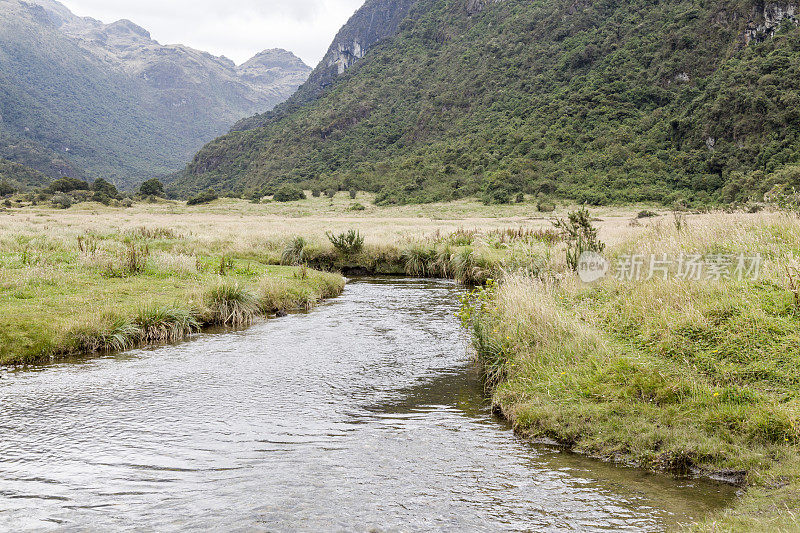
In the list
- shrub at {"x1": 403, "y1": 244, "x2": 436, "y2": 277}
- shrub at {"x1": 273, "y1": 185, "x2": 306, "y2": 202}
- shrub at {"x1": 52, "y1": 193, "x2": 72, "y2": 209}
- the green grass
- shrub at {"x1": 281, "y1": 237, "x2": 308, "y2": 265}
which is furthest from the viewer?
shrub at {"x1": 273, "y1": 185, "x2": 306, "y2": 202}

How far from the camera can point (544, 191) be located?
75312mm

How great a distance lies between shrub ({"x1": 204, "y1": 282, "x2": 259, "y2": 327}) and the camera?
16.4 meters

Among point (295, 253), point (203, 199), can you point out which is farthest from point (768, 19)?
point (203, 199)

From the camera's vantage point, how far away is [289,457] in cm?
738

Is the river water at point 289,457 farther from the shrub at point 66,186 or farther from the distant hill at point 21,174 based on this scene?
the distant hill at point 21,174

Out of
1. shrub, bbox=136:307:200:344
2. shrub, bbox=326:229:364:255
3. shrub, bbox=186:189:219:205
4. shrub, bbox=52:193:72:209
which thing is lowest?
shrub, bbox=136:307:200:344

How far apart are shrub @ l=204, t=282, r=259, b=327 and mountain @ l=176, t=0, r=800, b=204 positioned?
166 ft

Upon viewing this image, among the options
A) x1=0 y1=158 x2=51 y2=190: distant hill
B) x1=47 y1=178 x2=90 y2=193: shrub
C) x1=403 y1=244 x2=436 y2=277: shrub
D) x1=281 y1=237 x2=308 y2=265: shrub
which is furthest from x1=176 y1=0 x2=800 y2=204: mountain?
x1=47 y1=178 x2=90 y2=193: shrub

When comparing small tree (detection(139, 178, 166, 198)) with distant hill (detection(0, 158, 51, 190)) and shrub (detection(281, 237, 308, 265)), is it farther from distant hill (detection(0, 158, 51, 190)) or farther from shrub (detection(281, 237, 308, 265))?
shrub (detection(281, 237, 308, 265))

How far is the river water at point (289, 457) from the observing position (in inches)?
227

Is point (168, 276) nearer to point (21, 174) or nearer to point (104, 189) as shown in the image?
point (104, 189)

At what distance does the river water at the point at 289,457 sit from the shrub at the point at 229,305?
366 cm

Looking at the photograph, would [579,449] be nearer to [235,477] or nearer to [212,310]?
[235,477]

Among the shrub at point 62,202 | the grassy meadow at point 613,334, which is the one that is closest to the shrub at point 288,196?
the shrub at point 62,202
